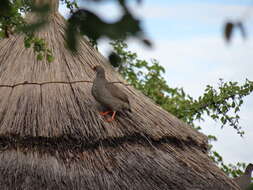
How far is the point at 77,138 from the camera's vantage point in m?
4.14

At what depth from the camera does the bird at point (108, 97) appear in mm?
4492

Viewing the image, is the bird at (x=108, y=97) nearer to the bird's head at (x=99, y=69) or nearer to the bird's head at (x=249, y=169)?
the bird's head at (x=99, y=69)

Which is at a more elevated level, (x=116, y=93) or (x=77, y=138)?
(x=116, y=93)

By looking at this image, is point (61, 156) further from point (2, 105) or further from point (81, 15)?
point (81, 15)

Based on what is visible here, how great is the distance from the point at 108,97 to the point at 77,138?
55cm

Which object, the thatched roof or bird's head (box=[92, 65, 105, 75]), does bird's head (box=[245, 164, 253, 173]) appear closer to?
the thatched roof

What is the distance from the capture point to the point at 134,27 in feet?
3.51

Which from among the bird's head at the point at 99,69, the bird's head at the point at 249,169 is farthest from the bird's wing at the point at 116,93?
the bird's head at the point at 249,169

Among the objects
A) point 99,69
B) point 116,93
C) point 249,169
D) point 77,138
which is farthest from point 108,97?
point 249,169

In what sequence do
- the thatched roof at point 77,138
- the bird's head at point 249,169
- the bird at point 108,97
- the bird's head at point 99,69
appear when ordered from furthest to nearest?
the bird's head at point 249,169, the bird's head at point 99,69, the bird at point 108,97, the thatched roof at point 77,138

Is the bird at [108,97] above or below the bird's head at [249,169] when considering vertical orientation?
above

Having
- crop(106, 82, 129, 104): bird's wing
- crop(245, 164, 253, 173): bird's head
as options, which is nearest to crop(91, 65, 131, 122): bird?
crop(106, 82, 129, 104): bird's wing

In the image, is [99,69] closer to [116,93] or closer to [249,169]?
[116,93]

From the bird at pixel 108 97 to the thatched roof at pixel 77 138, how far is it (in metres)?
0.08
